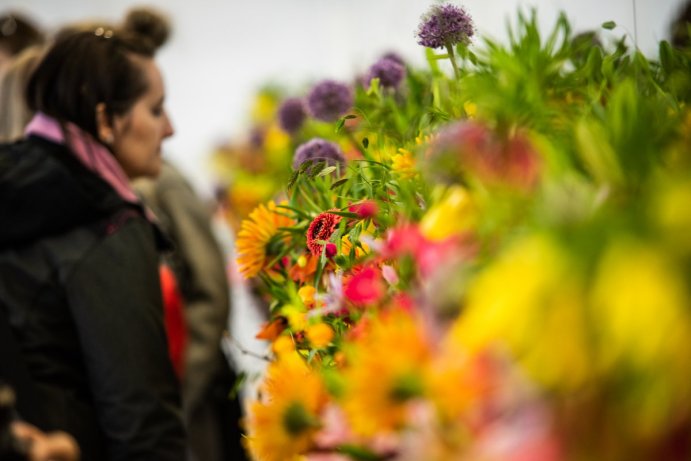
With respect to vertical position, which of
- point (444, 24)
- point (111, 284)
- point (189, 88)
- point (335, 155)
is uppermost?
point (444, 24)

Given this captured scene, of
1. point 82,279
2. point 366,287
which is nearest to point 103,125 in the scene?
point 82,279

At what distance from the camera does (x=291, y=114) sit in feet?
3.89

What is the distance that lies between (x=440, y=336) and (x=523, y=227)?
2.2 inches

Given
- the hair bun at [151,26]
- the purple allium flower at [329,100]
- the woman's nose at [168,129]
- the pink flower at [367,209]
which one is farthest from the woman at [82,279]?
the pink flower at [367,209]

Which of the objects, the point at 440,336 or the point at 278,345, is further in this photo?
the point at 278,345

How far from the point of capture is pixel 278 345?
606 millimetres

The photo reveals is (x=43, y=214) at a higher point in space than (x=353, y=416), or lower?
lower

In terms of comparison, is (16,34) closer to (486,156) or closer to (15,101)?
(15,101)

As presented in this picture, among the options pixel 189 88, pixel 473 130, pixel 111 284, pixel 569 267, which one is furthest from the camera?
pixel 189 88

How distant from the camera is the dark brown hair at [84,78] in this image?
4.13ft

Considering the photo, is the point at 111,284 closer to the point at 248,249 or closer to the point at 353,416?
the point at 248,249

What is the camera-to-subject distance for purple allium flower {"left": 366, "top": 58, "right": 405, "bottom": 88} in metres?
0.74

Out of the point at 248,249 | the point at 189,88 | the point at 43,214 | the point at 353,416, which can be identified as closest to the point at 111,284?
the point at 43,214

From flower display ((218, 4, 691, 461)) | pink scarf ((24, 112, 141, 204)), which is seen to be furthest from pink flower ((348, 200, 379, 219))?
pink scarf ((24, 112, 141, 204))
